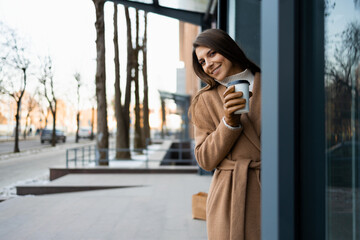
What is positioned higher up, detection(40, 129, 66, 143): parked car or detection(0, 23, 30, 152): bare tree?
detection(0, 23, 30, 152): bare tree

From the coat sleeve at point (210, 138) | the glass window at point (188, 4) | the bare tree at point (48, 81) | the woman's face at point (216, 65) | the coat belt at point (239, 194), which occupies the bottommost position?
the coat belt at point (239, 194)

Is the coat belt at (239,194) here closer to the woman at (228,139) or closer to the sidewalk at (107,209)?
the woman at (228,139)

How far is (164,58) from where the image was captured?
20016 mm

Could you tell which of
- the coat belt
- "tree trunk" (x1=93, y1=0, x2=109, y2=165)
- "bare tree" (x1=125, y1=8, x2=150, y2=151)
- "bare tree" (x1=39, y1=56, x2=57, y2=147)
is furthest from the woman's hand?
"bare tree" (x1=125, y1=8, x2=150, y2=151)

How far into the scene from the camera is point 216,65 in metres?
1.43

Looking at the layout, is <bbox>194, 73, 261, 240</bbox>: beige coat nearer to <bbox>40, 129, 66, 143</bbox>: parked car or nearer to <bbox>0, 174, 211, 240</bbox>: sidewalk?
<bbox>0, 174, 211, 240</bbox>: sidewalk

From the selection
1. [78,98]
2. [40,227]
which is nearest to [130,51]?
[78,98]

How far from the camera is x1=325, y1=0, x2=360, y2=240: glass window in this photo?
1.05 metres

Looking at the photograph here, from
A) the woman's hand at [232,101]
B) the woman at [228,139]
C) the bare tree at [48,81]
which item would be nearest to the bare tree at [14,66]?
the bare tree at [48,81]

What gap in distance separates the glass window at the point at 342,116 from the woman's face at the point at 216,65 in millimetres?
460

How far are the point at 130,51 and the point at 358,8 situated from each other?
1494 centimetres

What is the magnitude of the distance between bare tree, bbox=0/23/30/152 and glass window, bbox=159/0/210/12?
3.04 m

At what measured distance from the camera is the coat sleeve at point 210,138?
49.9 inches

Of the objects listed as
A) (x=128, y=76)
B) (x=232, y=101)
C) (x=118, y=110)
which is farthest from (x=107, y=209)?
(x=128, y=76)
